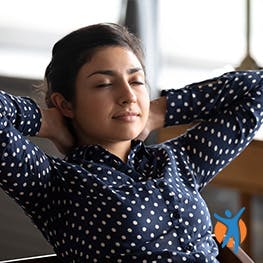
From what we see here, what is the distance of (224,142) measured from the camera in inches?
57.9

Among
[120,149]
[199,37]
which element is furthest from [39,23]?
[120,149]

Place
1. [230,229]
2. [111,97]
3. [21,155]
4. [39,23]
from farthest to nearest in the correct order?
1. [39,23]
2. [230,229]
3. [111,97]
4. [21,155]

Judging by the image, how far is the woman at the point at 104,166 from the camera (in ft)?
4.21

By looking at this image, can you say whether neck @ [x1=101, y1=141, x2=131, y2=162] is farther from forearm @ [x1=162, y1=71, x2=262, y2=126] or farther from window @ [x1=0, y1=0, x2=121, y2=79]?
window @ [x1=0, y1=0, x2=121, y2=79]

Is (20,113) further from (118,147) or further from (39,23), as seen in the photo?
(39,23)

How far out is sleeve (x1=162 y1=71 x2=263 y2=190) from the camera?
1465mm

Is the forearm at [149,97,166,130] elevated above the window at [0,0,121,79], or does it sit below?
above

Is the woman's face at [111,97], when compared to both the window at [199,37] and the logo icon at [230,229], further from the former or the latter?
the window at [199,37]

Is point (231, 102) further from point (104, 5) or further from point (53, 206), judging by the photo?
point (104, 5)

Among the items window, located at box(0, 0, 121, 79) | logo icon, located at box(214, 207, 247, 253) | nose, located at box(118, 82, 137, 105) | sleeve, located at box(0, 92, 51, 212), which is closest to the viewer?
sleeve, located at box(0, 92, 51, 212)

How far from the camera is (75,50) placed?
1353mm

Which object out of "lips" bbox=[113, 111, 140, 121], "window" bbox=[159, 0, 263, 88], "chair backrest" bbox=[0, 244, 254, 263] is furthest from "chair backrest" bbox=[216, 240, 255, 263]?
"window" bbox=[159, 0, 263, 88]

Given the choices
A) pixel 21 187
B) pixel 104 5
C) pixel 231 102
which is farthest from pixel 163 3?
pixel 21 187

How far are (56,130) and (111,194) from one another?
0.18 metres
